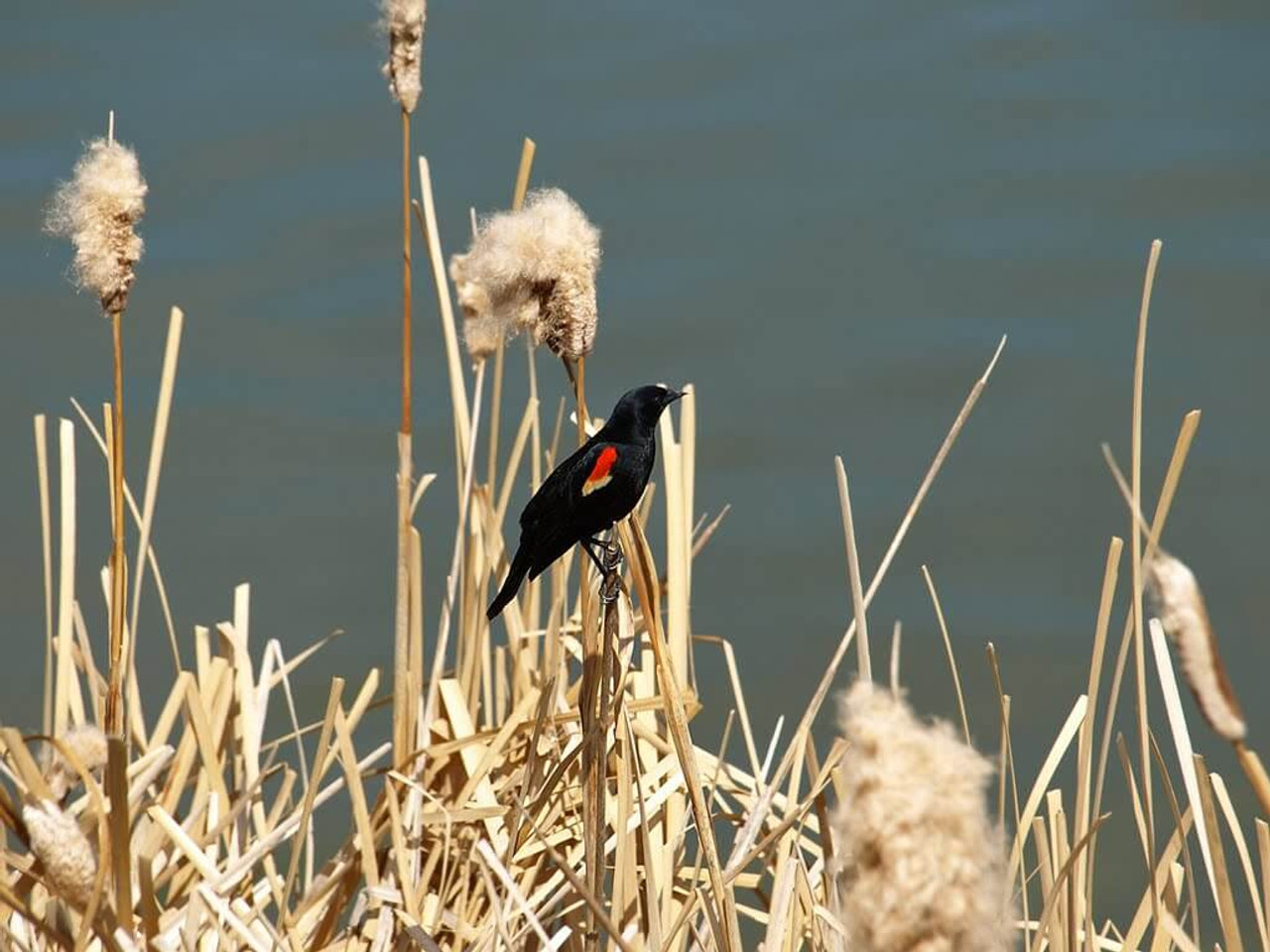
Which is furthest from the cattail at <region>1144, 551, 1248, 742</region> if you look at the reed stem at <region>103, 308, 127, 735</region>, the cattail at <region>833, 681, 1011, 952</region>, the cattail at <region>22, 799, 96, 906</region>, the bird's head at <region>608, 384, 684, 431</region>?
the bird's head at <region>608, 384, 684, 431</region>

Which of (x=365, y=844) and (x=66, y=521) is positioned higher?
(x=66, y=521)

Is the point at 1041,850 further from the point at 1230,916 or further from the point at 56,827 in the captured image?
the point at 56,827

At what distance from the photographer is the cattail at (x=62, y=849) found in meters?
0.90

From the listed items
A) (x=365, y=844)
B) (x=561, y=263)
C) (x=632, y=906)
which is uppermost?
(x=561, y=263)

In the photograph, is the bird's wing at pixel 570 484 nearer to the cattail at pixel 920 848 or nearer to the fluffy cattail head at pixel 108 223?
the fluffy cattail head at pixel 108 223

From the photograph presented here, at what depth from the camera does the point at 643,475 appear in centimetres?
200

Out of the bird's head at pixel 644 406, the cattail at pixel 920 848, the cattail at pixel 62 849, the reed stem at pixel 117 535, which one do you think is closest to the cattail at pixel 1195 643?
the cattail at pixel 920 848

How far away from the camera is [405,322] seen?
192 centimetres

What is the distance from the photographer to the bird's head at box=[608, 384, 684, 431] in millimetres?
2029

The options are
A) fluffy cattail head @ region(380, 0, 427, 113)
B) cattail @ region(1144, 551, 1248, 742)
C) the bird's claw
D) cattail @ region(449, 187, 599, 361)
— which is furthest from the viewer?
fluffy cattail head @ region(380, 0, 427, 113)

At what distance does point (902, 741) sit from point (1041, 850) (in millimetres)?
790

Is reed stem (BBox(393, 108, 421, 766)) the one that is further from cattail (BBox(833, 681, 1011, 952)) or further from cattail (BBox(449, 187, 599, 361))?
cattail (BBox(833, 681, 1011, 952))

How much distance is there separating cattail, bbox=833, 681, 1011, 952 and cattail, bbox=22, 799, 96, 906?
482 mm

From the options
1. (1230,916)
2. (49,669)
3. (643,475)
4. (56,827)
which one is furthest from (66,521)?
(1230,916)
